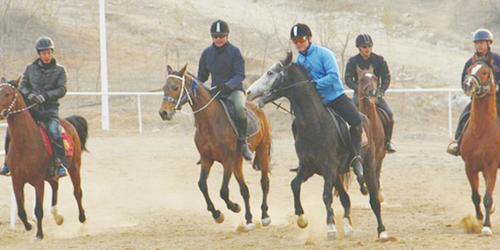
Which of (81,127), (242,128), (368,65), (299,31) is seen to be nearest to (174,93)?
(242,128)

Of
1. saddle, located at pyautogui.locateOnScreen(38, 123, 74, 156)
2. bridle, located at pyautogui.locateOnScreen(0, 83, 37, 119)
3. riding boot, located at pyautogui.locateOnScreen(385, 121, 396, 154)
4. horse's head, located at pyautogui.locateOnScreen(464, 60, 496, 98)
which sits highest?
horse's head, located at pyautogui.locateOnScreen(464, 60, 496, 98)

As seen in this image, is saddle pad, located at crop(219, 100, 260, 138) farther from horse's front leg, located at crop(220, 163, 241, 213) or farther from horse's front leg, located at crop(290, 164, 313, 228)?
horse's front leg, located at crop(290, 164, 313, 228)

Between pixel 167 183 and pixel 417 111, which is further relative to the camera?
pixel 417 111

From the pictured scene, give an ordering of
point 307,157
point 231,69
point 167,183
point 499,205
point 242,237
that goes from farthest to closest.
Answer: point 167,183
point 499,205
point 231,69
point 242,237
point 307,157

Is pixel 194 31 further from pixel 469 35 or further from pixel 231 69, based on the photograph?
pixel 231 69

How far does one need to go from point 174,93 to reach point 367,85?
3.18 metres

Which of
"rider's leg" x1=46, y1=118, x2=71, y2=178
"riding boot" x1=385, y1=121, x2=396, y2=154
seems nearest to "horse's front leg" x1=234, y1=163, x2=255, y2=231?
"rider's leg" x1=46, y1=118, x2=71, y2=178

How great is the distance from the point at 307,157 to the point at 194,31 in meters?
33.4

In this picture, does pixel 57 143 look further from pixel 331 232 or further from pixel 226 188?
pixel 331 232

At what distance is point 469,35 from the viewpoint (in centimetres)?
4681

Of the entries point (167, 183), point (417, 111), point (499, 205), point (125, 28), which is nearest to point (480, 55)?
point (499, 205)

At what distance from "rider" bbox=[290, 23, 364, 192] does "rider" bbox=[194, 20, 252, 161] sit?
2.29m

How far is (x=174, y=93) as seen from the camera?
45.6 ft

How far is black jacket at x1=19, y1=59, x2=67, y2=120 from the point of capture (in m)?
14.2
